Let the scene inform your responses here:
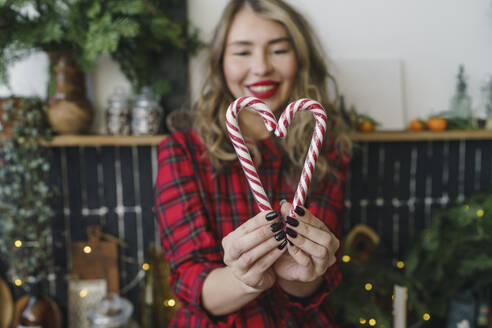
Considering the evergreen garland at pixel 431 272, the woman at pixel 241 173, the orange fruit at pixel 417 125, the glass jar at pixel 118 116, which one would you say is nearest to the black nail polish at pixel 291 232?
the woman at pixel 241 173

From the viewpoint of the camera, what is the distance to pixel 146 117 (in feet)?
4.86

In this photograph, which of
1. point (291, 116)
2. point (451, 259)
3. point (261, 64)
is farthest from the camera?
point (451, 259)

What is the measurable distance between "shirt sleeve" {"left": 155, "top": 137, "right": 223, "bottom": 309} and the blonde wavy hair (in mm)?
109

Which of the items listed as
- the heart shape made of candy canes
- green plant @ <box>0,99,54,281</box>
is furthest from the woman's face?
green plant @ <box>0,99,54,281</box>

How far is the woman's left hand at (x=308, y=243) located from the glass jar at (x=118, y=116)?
97 centimetres

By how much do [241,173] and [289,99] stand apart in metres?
0.29

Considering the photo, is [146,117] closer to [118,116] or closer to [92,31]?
[118,116]

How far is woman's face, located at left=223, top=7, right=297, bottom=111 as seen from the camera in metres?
1.11

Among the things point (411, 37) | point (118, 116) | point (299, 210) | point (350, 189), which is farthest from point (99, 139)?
point (411, 37)

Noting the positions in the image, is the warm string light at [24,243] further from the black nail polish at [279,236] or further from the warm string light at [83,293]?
the black nail polish at [279,236]

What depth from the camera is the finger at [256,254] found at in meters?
0.73

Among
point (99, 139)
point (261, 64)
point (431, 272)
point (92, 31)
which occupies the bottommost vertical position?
point (431, 272)

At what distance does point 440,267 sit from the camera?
151 centimetres

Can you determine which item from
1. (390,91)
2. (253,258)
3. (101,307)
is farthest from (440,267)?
(101,307)
